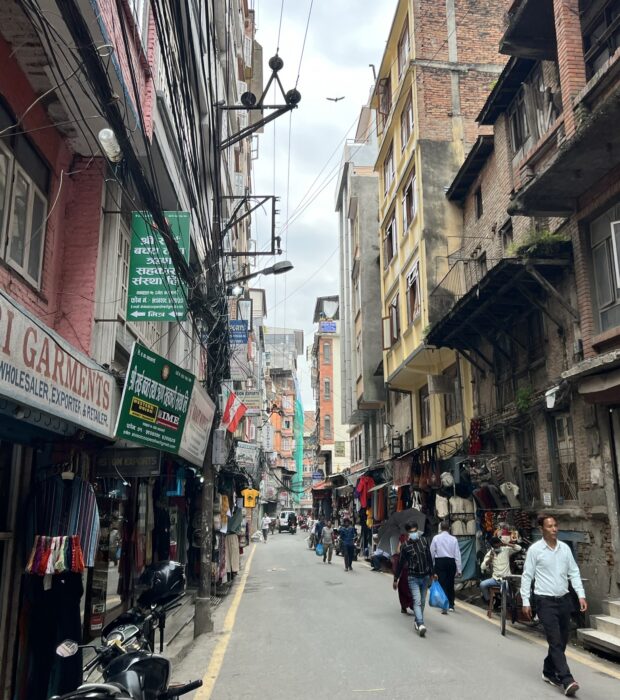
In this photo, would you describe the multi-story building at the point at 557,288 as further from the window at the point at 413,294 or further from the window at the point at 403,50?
the window at the point at 403,50

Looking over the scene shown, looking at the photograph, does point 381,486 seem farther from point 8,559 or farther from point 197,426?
point 8,559

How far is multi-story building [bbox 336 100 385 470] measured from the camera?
1164 inches

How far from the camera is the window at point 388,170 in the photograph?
2469cm

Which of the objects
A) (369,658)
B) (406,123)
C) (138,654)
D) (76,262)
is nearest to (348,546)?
(369,658)

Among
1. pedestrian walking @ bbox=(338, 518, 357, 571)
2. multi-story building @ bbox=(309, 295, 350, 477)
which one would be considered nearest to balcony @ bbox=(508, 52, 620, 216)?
pedestrian walking @ bbox=(338, 518, 357, 571)

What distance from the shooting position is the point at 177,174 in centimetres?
1277

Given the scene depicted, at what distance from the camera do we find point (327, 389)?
75.4 meters

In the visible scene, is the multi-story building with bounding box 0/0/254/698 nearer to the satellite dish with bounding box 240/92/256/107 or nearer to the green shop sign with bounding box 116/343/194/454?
the green shop sign with bounding box 116/343/194/454

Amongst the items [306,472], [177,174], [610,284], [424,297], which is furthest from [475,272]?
[306,472]

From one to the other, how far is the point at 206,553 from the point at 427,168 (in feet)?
45.9

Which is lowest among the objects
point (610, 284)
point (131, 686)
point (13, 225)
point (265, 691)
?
point (265, 691)

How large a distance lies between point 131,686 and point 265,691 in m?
3.38

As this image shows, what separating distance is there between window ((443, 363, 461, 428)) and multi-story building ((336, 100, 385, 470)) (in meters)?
7.74

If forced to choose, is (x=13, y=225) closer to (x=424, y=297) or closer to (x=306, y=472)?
(x=424, y=297)
